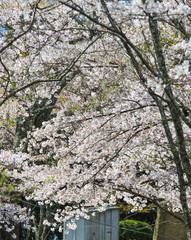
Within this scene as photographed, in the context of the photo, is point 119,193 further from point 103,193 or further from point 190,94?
point 190,94

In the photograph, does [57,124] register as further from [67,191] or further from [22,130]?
[22,130]

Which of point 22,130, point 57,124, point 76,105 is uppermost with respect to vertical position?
point 76,105

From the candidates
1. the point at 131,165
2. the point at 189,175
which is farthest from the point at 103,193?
the point at 189,175

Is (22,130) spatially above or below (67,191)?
above

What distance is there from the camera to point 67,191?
5.10 m

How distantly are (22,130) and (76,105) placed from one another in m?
1.62

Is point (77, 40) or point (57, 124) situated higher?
point (77, 40)

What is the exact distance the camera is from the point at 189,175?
2904mm

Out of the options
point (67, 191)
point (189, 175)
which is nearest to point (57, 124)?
point (67, 191)

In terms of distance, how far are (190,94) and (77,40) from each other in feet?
12.5

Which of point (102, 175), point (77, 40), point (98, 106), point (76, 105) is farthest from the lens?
point (76, 105)

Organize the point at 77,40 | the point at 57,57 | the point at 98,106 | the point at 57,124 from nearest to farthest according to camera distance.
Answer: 1. the point at 57,124
2. the point at 98,106
3. the point at 57,57
4. the point at 77,40

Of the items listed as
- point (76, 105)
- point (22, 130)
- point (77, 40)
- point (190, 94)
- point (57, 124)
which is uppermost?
point (77, 40)

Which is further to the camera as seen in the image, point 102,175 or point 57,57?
point 57,57
